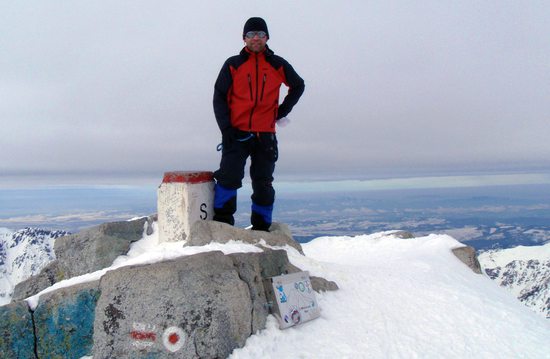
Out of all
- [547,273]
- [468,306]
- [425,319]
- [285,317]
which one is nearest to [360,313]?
[425,319]

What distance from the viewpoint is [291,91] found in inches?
342

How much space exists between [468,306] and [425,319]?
1.24 metres

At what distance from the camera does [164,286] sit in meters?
5.12

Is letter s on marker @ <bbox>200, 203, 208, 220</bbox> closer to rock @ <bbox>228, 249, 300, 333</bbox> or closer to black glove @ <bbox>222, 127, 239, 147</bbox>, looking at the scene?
black glove @ <bbox>222, 127, 239, 147</bbox>

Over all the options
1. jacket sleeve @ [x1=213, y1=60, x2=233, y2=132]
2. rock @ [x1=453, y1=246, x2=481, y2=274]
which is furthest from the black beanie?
rock @ [x1=453, y1=246, x2=481, y2=274]

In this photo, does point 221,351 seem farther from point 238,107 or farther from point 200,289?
point 238,107

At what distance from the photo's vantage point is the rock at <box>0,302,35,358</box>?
5531 mm

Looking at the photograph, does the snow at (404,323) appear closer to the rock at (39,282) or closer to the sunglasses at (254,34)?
the sunglasses at (254,34)

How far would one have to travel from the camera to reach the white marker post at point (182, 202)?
8.12m

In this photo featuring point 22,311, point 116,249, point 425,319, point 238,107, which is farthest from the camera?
point 116,249

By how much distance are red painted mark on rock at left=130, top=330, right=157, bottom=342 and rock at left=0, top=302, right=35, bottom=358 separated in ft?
5.94

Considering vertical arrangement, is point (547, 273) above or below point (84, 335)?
below

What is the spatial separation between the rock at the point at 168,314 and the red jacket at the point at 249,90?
346 cm

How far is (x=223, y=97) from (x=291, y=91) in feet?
5.31
